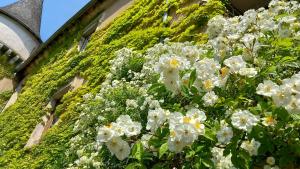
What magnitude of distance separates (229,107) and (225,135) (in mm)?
519

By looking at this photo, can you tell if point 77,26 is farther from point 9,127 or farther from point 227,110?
point 227,110

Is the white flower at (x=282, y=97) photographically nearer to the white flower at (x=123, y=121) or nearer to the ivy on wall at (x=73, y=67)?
the white flower at (x=123, y=121)

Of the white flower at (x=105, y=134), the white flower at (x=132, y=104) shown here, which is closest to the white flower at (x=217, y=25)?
the white flower at (x=132, y=104)

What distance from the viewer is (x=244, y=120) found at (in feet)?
10.2

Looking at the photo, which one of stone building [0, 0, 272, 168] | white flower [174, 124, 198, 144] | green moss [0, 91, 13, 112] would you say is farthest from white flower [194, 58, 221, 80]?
green moss [0, 91, 13, 112]

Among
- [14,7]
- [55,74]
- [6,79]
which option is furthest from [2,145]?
[14,7]

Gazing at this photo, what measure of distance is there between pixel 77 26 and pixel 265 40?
968 cm

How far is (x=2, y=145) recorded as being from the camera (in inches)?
448

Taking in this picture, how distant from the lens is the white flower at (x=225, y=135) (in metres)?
3.14

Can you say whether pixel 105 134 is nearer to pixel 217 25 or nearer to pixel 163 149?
pixel 163 149

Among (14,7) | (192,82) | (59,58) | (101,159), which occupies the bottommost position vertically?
(101,159)

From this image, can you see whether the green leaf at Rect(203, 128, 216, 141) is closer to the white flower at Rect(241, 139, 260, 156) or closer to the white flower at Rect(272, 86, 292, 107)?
the white flower at Rect(241, 139, 260, 156)

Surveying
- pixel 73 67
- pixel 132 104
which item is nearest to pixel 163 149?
pixel 132 104

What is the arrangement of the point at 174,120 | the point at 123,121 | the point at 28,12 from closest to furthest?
the point at 174,120 → the point at 123,121 → the point at 28,12
